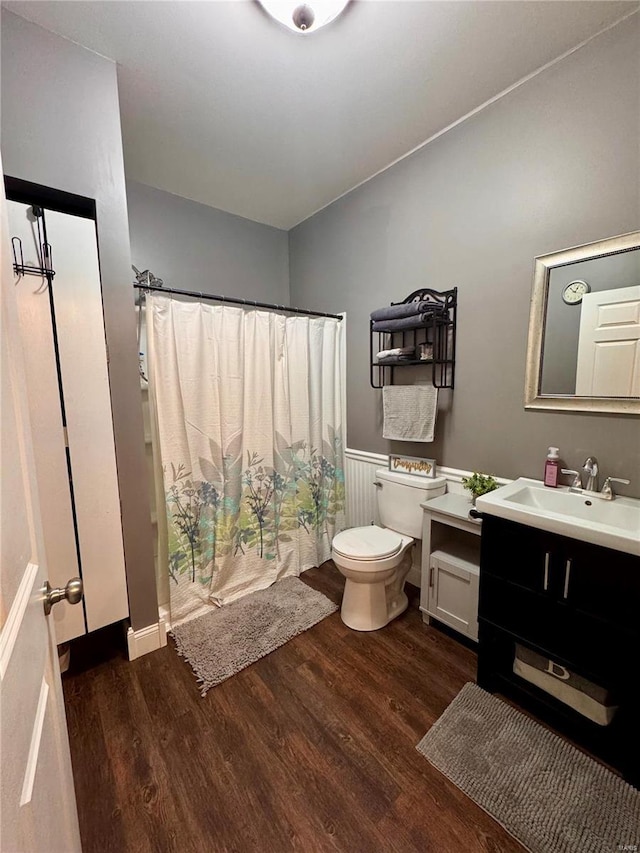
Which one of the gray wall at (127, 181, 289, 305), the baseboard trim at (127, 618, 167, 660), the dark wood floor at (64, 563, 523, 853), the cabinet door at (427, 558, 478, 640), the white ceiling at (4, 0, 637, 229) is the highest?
the white ceiling at (4, 0, 637, 229)

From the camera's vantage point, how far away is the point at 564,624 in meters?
1.31

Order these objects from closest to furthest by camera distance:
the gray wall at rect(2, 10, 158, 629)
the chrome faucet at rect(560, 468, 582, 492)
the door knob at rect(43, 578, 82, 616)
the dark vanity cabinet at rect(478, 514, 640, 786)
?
the door knob at rect(43, 578, 82, 616)
the dark vanity cabinet at rect(478, 514, 640, 786)
the gray wall at rect(2, 10, 158, 629)
the chrome faucet at rect(560, 468, 582, 492)

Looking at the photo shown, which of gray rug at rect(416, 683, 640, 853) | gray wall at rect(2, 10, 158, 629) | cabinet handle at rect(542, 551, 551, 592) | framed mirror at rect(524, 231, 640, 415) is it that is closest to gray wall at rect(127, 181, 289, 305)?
gray wall at rect(2, 10, 158, 629)

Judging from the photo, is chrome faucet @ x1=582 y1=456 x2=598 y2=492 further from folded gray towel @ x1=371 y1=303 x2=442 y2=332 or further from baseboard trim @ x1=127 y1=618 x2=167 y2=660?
baseboard trim @ x1=127 y1=618 x2=167 y2=660

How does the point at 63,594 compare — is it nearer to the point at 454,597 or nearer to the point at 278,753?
the point at 278,753

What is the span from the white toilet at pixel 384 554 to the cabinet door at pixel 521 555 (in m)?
0.52

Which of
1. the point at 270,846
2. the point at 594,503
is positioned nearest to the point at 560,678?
the point at 594,503

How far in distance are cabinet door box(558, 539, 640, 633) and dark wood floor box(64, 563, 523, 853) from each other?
2.25ft

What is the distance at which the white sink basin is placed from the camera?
1.11m

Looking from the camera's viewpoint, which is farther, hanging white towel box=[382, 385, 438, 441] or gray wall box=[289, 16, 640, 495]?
hanging white towel box=[382, 385, 438, 441]

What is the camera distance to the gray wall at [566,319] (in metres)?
1.42

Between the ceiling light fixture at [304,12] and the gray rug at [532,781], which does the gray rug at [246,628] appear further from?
the ceiling light fixture at [304,12]

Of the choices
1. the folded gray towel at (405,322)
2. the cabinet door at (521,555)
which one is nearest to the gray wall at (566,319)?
A: the folded gray towel at (405,322)

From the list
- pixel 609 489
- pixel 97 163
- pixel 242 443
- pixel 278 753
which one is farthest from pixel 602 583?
pixel 97 163
